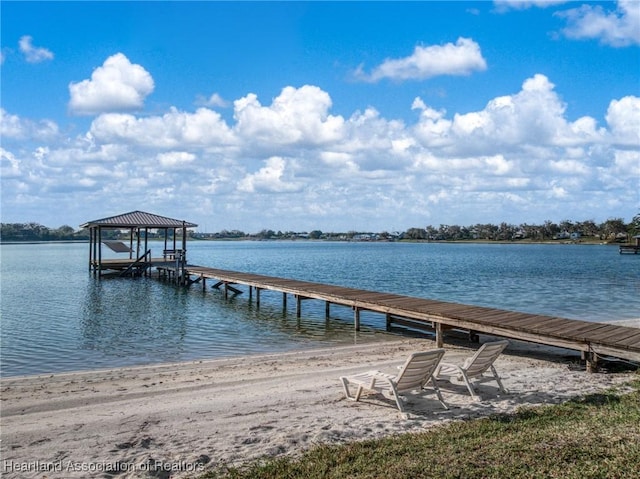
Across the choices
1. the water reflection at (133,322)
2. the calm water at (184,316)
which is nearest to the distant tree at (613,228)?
the calm water at (184,316)

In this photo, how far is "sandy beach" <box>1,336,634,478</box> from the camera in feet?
18.8

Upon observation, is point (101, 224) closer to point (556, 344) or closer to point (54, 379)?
point (54, 379)

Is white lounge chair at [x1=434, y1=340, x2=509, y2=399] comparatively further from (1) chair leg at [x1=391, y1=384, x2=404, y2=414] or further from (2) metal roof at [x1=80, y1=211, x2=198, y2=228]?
(2) metal roof at [x1=80, y1=211, x2=198, y2=228]

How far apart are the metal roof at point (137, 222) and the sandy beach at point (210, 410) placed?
26.1m

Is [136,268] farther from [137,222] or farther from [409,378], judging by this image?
[409,378]

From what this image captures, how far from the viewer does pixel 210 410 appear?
24.9 ft

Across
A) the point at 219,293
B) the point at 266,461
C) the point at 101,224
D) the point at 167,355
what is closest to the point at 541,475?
the point at 266,461

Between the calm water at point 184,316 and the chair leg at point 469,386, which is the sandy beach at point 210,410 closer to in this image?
the chair leg at point 469,386

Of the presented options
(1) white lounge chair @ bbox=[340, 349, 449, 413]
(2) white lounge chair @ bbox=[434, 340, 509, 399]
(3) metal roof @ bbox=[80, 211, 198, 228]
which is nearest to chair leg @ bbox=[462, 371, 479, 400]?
(2) white lounge chair @ bbox=[434, 340, 509, 399]

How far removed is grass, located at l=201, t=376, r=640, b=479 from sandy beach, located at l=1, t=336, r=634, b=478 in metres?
0.50

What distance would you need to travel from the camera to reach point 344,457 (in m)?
5.25

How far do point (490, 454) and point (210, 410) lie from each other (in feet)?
13.3

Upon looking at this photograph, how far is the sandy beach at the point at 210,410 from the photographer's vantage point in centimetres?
574

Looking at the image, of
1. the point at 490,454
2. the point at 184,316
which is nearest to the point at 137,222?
the point at 184,316
